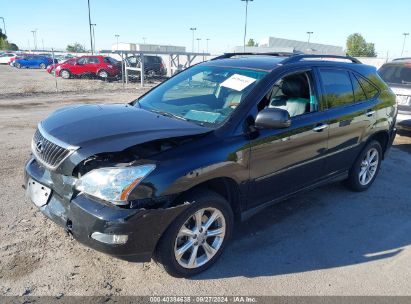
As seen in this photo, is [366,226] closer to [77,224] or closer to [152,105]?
[152,105]

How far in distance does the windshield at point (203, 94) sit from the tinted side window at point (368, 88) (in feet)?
6.11

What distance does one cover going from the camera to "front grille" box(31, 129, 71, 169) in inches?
110

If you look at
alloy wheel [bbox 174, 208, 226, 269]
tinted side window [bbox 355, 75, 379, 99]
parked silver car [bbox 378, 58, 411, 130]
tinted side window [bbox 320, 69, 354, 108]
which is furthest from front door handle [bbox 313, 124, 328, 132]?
parked silver car [bbox 378, 58, 411, 130]

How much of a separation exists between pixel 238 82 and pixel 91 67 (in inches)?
885

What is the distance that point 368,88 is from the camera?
4762 millimetres

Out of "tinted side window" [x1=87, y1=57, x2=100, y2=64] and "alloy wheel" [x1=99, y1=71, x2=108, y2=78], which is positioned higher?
"tinted side window" [x1=87, y1=57, x2=100, y2=64]

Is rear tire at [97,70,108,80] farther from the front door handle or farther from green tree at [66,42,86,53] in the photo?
green tree at [66,42,86,53]

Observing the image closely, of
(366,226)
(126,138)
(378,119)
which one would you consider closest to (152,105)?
(126,138)

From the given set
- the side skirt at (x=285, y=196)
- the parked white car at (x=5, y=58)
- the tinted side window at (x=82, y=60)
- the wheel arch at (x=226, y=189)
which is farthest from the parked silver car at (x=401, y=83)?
the parked white car at (x=5, y=58)

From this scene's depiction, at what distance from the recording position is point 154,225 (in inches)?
104

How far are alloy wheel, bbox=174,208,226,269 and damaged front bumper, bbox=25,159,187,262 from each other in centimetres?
26

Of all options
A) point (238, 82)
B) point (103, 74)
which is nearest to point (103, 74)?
point (103, 74)

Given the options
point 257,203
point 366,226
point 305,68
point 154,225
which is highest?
point 305,68

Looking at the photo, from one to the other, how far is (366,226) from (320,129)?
128 cm
